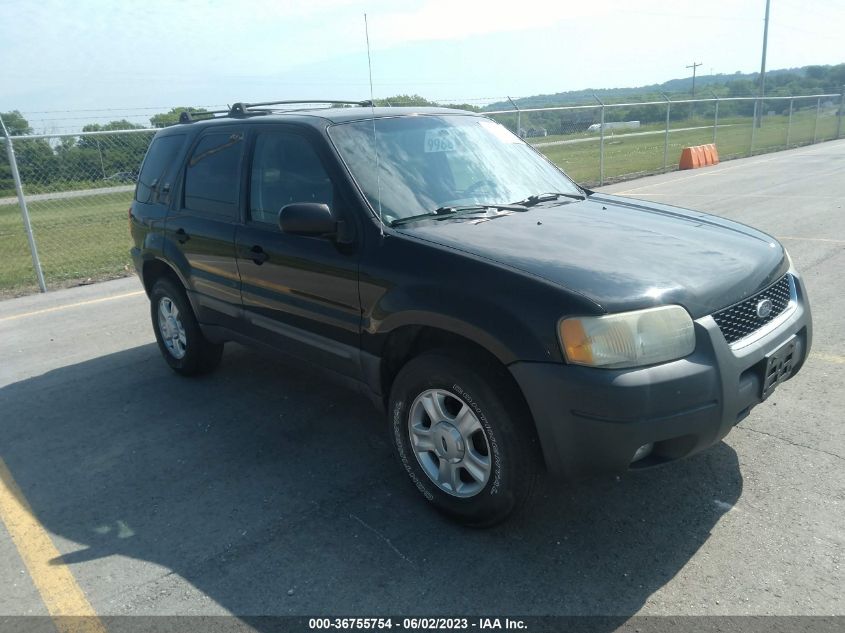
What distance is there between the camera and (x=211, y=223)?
15.4 feet

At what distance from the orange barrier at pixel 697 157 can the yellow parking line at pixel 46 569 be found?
1954 cm

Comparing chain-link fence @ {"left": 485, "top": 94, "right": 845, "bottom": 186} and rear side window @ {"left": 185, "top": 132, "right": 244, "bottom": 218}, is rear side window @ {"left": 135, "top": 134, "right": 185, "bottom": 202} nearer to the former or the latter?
rear side window @ {"left": 185, "top": 132, "right": 244, "bottom": 218}

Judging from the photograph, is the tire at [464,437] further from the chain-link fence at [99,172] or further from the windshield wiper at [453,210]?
the chain-link fence at [99,172]

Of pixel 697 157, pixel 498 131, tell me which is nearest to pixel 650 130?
pixel 697 157

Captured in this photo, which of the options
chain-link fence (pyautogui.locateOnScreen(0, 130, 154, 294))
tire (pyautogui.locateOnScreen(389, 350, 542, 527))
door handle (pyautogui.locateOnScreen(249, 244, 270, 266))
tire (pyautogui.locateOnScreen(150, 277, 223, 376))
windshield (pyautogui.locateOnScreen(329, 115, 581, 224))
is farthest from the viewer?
chain-link fence (pyautogui.locateOnScreen(0, 130, 154, 294))

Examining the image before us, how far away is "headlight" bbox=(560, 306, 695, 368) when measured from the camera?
9.05ft

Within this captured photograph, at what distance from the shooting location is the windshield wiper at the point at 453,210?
365cm

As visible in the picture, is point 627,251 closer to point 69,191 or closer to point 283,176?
point 283,176

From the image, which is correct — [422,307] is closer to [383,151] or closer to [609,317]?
[609,317]

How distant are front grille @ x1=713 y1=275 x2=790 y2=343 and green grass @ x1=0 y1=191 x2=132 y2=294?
9.01 m

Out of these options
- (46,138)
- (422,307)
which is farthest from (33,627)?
(46,138)

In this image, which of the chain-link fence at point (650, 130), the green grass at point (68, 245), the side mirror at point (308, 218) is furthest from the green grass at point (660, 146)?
the side mirror at point (308, 218)

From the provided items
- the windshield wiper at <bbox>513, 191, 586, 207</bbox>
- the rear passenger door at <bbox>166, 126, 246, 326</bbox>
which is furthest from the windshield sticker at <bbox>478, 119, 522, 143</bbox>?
the rear passenger door at <bbox>166, 126, 246, 326</bbox>

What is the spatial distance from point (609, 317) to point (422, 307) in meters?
0.87
